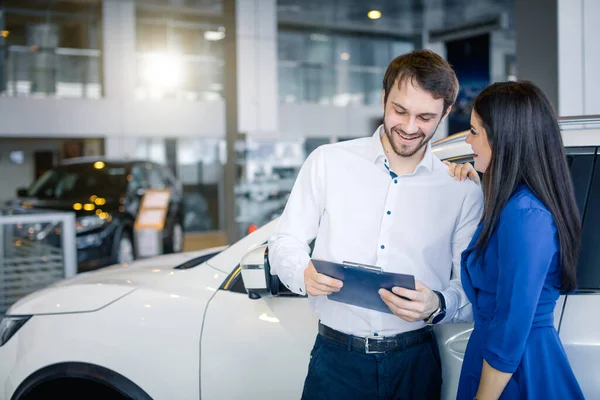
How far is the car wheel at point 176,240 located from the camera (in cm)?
1062

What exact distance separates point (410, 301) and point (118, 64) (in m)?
13.9

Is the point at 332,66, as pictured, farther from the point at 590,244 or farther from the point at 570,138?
the point at 590,244

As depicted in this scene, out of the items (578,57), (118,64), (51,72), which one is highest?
(118,64)

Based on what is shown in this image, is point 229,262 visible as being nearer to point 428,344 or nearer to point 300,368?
point 300,368

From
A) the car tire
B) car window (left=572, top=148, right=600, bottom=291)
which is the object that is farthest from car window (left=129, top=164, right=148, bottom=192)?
car window (left=572, top=148, right=600, bottom=291)

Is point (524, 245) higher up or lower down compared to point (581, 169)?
lower down

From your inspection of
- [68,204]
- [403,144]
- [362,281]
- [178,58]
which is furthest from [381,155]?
[178,58]

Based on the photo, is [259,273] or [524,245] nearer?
[524,245]

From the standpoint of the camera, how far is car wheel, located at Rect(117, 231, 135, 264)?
355 inches

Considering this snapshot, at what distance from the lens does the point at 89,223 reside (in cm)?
858

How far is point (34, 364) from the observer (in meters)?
2.89

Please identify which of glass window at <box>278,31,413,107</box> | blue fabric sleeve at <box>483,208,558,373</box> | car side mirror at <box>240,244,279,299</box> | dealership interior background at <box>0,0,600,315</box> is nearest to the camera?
blue fabric sleeve at <box>483,208,558,373</box>

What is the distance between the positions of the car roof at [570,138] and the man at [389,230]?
0.26 meters

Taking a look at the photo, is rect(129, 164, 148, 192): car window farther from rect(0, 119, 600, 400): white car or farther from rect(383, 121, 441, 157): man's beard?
rect(383, 121, 441, 157): man's beard
